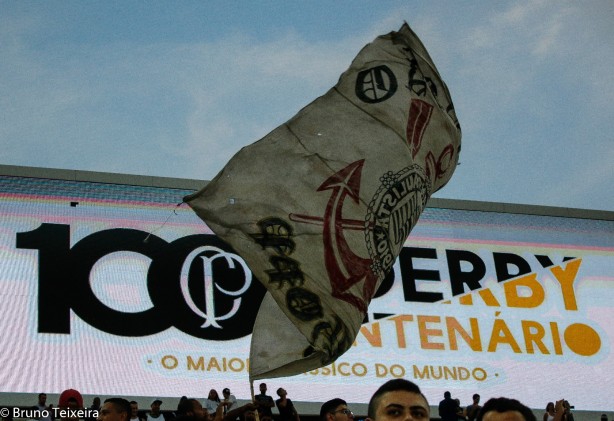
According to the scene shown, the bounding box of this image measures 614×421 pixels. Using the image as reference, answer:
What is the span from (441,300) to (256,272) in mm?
22466

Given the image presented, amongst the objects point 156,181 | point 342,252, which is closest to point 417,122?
point 342,252

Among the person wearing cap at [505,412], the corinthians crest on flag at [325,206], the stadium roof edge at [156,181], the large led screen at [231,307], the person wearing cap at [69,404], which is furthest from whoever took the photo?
the stadium roof edge at [156,181]

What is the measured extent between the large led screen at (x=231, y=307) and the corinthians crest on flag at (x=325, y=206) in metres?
15.5

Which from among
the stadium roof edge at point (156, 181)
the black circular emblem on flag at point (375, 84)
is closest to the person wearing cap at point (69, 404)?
the black circular emblem on flag at point (375, 84)

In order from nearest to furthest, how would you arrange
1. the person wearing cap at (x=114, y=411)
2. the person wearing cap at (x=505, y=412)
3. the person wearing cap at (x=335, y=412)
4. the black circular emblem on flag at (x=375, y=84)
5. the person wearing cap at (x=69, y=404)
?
the person wearing cap at (x=505, y=412) < the person wearing cap at (x=114, y=411) < the black circular emblem on flag at (x=375, y=84) < the person wearing cap at (x=69, y=404) < the person wearing cap at (x=335, y=412)

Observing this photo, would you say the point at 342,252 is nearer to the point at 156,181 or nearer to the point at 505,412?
the point at 505,412

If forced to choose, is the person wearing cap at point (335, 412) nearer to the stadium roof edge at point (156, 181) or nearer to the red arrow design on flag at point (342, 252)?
the red arrow design on flag at point (342, 252)

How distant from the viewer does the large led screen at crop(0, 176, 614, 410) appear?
26.1 metres

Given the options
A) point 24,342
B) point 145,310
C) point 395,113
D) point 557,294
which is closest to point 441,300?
point 557,294

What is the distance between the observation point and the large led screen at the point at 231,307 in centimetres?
2612

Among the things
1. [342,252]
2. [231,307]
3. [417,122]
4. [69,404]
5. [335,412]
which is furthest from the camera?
[231,307]

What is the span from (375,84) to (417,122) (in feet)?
1.39

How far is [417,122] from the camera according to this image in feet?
29.1

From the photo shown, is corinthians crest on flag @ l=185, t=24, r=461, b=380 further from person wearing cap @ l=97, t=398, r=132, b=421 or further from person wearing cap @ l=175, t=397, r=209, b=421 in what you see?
person wearing cap @ l=97, t=398, r=132, b=421
